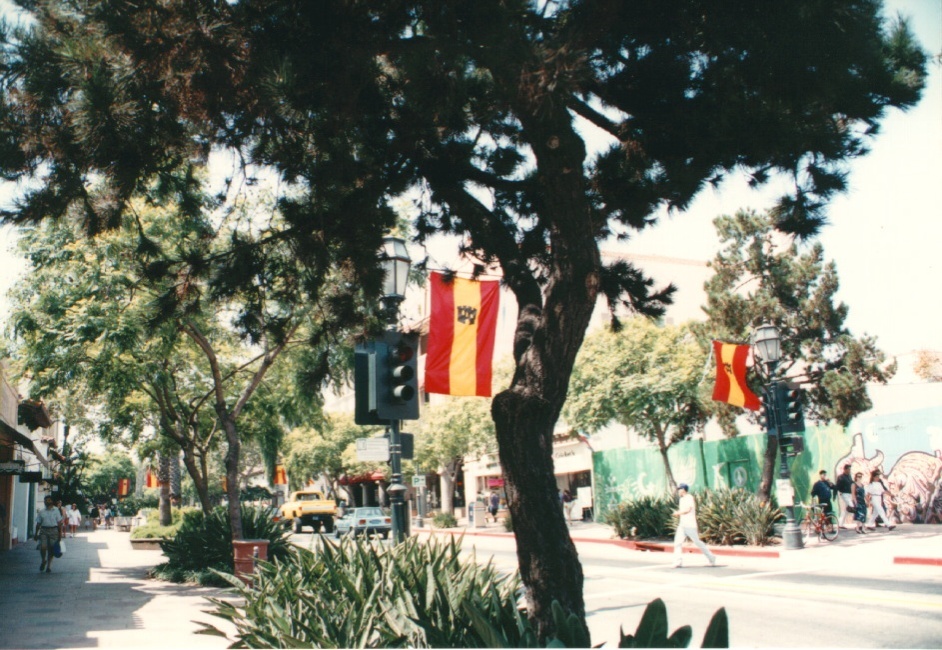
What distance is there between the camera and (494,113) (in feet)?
17.8

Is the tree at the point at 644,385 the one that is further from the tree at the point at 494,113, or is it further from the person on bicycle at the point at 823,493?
the tree at the point at 494,113

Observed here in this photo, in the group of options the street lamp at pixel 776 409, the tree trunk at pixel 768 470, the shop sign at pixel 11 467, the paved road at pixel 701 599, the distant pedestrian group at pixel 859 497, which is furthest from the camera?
the tree trunk at pixel 768 470

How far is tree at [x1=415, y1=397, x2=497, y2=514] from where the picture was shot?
130 feet

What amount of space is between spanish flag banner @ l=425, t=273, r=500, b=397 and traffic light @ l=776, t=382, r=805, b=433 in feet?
40.2

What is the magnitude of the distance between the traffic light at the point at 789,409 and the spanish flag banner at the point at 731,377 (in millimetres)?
1139

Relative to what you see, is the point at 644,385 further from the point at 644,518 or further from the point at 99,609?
the point at 99,609

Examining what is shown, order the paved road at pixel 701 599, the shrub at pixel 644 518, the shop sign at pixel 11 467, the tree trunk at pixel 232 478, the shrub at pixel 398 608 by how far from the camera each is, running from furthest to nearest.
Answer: the shrub at pixel 644 518 < the shop sign at pixel 11 467 < the tree trunk at pixel 232 478 < the paved road at pixel 701 599 < the shrub at pixel 398 608

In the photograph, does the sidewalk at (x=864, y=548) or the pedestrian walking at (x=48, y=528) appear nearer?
the sidewalk at (x=864, y=548)

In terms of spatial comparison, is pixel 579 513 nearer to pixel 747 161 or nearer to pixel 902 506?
pixel 902 506

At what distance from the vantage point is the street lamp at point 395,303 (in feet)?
23.4

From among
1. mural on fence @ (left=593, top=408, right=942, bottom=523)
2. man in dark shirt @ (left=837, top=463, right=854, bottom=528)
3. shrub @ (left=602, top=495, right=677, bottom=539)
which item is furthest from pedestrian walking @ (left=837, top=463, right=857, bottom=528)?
shrub @ (left=602, top=495, right=677, bottom=539)

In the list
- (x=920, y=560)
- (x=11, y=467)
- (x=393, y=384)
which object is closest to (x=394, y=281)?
(x=393, y=384)

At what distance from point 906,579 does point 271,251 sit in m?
11.0

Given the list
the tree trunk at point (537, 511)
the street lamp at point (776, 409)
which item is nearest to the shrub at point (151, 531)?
the street lamp at point (776, 409)
